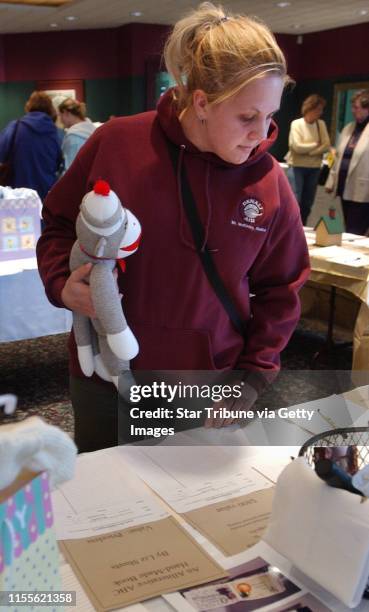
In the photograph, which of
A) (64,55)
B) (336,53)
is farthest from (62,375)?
(336,53)

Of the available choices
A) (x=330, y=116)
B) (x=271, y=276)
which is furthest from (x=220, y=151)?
(x=330, y=116)

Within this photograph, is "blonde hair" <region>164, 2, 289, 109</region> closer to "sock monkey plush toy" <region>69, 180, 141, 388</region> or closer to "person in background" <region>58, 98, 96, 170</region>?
"sock monkey plush toy" <region>69, 180, 141, 388</region>

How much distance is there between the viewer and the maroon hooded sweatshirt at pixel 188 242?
46.3 inches

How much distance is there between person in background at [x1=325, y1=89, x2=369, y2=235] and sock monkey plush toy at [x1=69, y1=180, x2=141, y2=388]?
4.26 m

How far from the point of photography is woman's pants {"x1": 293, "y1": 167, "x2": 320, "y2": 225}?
279 inches

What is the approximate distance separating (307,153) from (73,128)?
3.01m

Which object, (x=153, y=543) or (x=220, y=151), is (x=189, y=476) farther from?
(x=220, y=151)

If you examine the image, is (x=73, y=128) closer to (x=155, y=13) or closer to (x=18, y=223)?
(x=18, y=223)

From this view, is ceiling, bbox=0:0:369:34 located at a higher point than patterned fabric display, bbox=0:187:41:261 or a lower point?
higher

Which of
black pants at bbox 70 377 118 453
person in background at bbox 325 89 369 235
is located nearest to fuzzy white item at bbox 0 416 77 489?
black pants at bbox 70 377 118 453

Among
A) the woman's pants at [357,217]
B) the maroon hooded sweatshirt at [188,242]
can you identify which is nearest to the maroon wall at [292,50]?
the woman's pants at [357,217]

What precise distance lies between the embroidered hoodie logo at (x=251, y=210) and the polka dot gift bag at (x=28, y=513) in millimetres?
685

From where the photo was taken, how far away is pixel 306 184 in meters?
7.18

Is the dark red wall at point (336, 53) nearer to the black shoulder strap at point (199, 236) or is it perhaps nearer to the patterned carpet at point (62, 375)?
the patterned carpet at point (62, 375)
